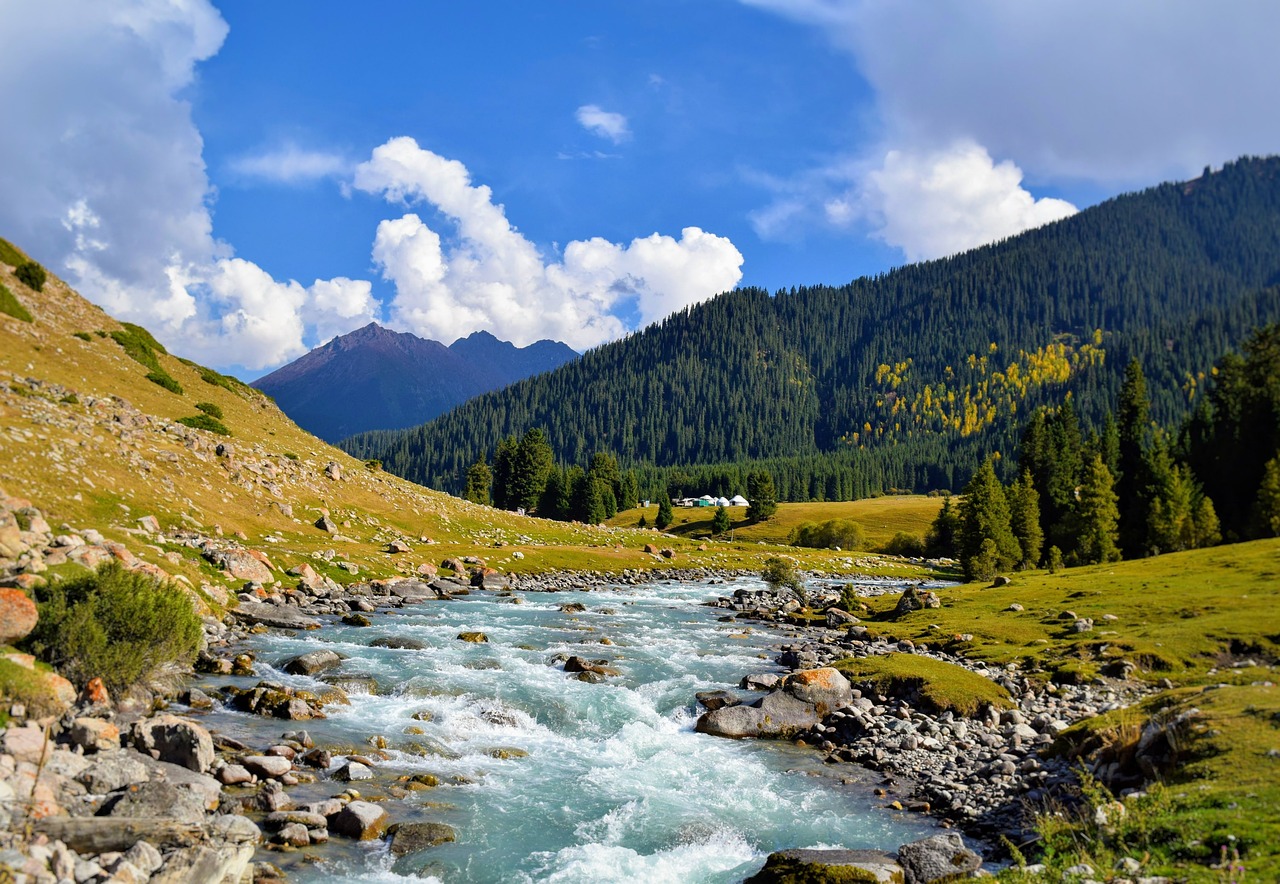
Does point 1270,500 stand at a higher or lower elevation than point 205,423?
lower

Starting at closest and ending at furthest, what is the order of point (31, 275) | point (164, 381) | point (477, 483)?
point (31, 275), point (164, 381), point (477, 483)

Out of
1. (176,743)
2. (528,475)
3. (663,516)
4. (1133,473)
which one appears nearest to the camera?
(176,743)

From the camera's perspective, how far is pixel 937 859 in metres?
14.0

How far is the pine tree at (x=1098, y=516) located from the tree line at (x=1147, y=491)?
11 centimetres

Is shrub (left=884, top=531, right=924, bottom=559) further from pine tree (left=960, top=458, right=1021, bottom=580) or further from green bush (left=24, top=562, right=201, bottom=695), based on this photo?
green bush (left=24, top=562, right=201, bottom=695)

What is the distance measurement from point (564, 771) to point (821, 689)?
10835mm

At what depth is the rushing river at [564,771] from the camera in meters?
14.8

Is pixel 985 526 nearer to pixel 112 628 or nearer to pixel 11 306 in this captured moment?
pixel 112 628

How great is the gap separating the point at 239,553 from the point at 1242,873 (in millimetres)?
43864

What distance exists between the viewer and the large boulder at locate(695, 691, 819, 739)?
24.1 metres

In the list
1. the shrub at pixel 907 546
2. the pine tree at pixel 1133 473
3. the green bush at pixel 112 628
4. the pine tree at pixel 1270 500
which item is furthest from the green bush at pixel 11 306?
the shrub at pixel 907 546

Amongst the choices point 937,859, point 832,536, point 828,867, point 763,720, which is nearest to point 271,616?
point 763,720

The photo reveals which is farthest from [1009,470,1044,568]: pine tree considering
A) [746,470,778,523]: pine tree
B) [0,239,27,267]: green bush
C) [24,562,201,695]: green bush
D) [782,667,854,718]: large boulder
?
[0,239,27,267]: green bush

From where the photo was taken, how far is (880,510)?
188125 millimetres
